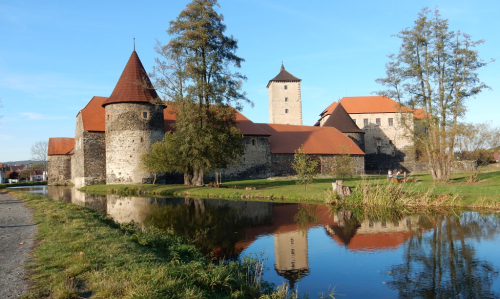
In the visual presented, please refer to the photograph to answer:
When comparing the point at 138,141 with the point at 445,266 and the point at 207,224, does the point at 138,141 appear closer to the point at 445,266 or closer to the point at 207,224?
the point at 207,224

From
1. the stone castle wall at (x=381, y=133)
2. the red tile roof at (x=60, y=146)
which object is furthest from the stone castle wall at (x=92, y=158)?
the stone castle wall at (x=381, y=133)

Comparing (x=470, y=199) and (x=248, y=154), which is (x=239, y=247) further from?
(x=248, y=154)

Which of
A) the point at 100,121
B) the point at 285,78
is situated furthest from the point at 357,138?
the point at 100,121

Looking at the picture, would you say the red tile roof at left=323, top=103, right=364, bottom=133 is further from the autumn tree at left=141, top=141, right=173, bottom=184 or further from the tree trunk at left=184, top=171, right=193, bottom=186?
the autumn tree at left=141, top=141, right=173, bottom=184

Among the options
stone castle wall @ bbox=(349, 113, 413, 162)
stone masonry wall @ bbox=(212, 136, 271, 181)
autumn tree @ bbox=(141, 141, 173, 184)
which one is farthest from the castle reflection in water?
stone castle wall @ bbox=(349, 113, 413, 162)

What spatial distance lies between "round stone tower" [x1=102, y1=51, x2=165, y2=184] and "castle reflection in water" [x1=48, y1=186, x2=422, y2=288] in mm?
14729

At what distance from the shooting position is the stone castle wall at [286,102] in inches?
2089

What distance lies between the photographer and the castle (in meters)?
30.7

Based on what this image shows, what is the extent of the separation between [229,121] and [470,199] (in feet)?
45.8

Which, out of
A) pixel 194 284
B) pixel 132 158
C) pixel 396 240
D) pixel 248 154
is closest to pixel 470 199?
pixel 396 240

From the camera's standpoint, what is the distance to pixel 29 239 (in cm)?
716

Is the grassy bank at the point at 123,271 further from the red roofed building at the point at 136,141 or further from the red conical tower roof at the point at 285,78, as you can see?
the red conical tower roof at the point at 285,78

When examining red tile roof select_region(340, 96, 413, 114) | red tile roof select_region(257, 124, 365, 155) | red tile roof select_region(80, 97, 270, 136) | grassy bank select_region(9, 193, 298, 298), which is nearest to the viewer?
grassy bank select_region(9, 193, 298, 298)

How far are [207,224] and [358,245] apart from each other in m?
4.83
